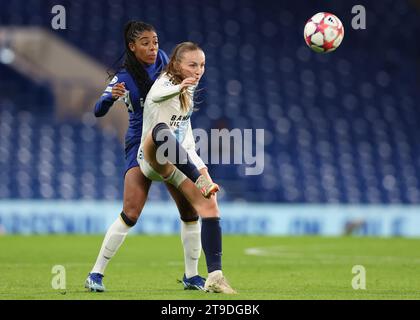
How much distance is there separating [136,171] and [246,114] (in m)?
14.6

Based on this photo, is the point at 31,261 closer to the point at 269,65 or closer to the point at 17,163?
the point at 17,163

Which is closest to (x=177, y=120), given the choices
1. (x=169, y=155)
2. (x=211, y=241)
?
(x=169, y=155)

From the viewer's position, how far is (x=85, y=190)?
19672 mm

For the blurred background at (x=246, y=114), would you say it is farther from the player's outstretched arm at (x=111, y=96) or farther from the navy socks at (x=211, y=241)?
the navy socks at (x=211, y=241)

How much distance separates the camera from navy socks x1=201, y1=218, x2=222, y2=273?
688 centimetres

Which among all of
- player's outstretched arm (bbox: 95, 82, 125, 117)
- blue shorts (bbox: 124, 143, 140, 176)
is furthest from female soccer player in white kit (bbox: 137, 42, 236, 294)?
player's outstretched arm (bbox: 95, 82, 125, 117)

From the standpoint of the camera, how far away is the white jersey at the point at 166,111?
A: 6.94 metres

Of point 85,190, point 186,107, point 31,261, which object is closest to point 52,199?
point 85,190

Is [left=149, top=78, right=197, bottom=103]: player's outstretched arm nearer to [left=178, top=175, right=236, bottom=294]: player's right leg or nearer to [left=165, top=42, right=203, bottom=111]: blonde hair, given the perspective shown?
[left=165, top=42, right=203, bottom=111]: blonde hair

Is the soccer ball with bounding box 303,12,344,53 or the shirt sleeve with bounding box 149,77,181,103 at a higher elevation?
the soccer ball with bounding box 303,12,344,53

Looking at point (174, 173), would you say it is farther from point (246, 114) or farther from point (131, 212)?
point (246, 114)

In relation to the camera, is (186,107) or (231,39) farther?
(231,39)

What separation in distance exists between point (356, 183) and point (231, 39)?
5438 mm
